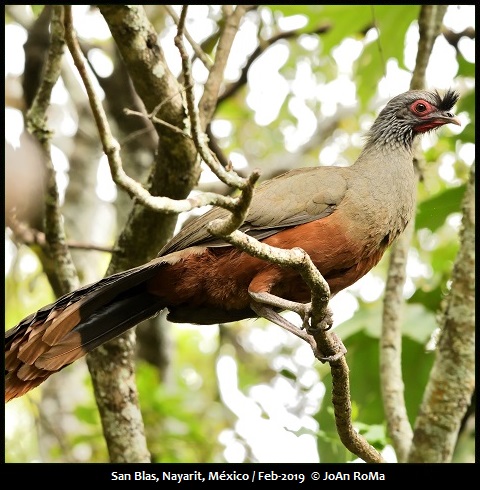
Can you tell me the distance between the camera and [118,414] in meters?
6.18

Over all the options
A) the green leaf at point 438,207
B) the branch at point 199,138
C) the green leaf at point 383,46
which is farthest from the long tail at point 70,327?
the green leaf at point 383,46

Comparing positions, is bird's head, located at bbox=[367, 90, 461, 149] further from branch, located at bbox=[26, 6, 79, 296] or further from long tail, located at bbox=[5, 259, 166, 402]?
branch, located at bbox=[26, 6, 79, 296]

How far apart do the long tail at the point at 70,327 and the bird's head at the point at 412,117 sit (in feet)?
6.89

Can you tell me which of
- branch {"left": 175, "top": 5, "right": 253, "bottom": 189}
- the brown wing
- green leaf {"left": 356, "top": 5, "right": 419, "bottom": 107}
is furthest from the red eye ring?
branch {"left": 175, "top": 5, "right": 253, "bottom": 189}

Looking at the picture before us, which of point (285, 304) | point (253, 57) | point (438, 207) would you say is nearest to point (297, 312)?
point (285, 304)

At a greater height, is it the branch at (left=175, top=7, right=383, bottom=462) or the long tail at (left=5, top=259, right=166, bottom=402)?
the long tail at (left=5, top=259, right=166, bottom=402)

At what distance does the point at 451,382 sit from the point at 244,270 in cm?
195

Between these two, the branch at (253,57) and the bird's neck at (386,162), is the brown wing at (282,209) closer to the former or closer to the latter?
the bird's neck at (386,162)

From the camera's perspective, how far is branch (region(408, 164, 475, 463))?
5.78m

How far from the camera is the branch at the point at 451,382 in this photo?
578 cm

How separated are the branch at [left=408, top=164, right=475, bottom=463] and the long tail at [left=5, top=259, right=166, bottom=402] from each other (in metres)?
2.34

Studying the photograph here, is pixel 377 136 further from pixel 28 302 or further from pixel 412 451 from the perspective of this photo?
pixel 28 302

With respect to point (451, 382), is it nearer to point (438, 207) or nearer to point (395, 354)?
point (395, 354)
